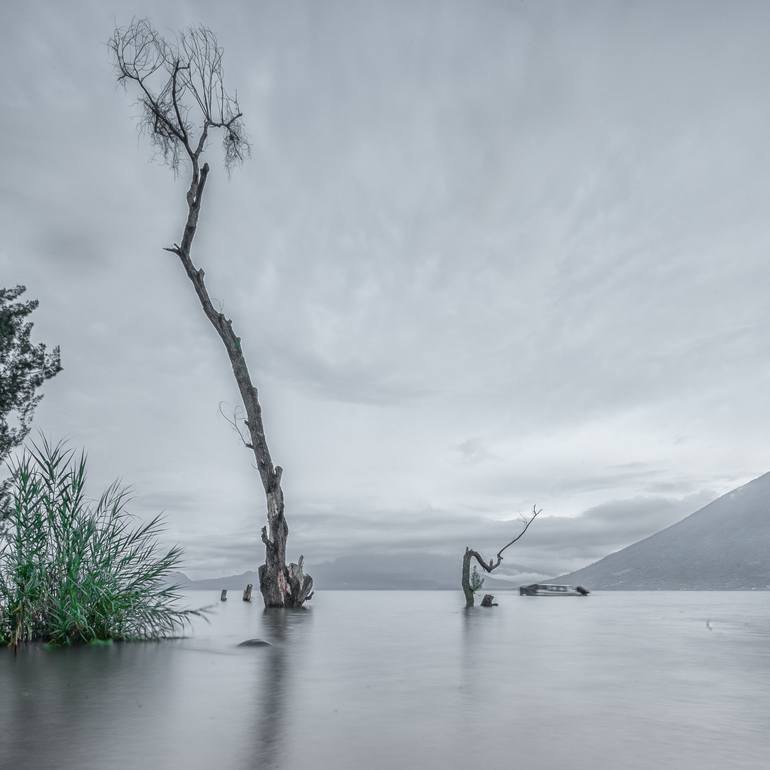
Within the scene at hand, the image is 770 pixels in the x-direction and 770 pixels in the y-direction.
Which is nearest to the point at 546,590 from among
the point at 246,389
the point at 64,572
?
the point at 246,389

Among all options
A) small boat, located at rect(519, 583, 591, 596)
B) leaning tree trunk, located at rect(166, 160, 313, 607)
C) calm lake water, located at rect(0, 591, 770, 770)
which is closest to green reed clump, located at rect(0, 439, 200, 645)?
calm lake water, located at rect(0, 591, 770, 770)

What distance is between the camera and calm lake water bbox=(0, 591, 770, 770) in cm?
359

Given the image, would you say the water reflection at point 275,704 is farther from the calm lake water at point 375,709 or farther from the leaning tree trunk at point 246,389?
the leaning tree trunk at point 246,389

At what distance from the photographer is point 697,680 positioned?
23.1ft

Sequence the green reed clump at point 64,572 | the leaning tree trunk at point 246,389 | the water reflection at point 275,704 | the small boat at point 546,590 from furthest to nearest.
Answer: the small boat at point 546,590 < the leaning tree trunk at point 246,389 < the green reed clump at point 64,572 < the water reflection at point 275,704

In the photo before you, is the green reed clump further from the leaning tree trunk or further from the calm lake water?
the leaning tree trunk

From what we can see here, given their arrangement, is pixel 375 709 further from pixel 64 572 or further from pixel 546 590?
pixel 546 590

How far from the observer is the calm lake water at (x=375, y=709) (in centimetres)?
359

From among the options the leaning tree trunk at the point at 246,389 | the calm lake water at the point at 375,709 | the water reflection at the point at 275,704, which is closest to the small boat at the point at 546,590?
the leaning tree trunk at the point at 246,389

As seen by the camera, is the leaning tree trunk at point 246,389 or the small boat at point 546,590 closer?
the leaning tree trunk at point 246,389

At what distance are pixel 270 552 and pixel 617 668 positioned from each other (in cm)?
1382

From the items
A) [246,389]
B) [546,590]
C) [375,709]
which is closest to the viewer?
[375,709]

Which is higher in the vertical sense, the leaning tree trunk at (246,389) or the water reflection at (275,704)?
the leaning tree trunk at (246,389)

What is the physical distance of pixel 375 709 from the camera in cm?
506
